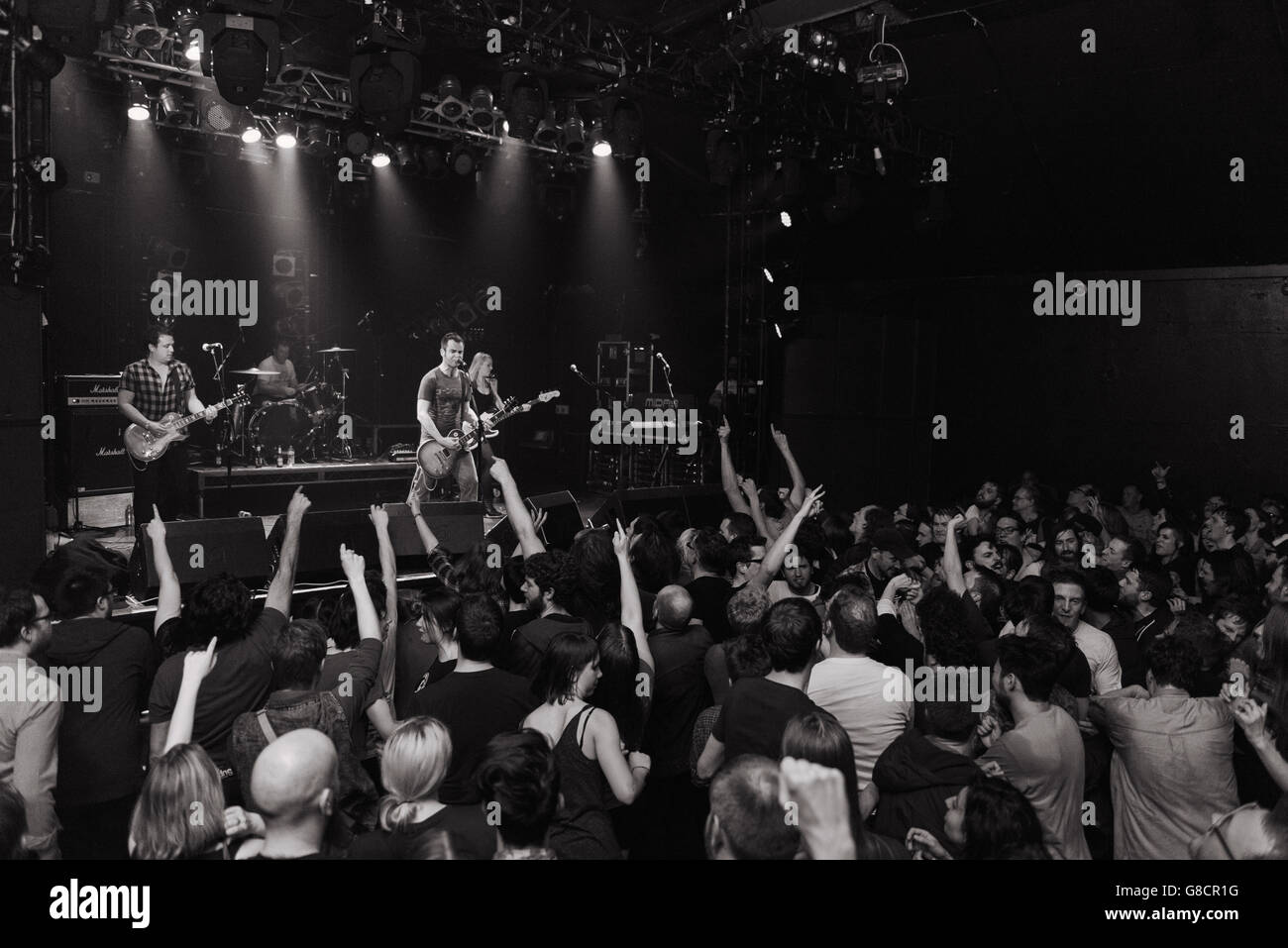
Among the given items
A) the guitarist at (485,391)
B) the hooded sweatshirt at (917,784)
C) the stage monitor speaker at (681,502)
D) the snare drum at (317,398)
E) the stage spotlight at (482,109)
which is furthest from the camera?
the snare drum at (317,398)

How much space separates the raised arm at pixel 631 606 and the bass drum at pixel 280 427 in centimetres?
758

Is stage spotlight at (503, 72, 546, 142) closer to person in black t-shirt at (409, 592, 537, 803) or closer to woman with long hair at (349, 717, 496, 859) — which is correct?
person in black t-shirt at (409, 592, 537, 803)

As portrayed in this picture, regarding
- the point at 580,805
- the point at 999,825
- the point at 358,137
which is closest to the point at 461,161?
the point at 358,137

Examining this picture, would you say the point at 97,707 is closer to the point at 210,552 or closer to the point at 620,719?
the point at 620,719

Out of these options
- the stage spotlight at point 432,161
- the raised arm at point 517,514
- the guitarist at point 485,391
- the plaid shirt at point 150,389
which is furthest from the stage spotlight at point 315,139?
the raised arm at point 517,514

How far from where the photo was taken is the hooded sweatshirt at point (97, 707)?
10.0 ft

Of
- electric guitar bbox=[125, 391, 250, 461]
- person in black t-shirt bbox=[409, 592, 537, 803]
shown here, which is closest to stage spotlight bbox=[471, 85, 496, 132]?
electric guitar bbox=[125, 391, 250, 461]

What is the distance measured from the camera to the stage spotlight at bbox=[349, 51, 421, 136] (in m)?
6.41

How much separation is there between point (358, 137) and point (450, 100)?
1326mm

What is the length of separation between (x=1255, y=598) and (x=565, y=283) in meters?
10.3

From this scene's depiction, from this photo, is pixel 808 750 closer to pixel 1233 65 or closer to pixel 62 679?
pixel 62 679

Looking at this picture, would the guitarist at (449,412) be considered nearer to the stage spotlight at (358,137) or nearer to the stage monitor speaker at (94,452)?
the stage spotlight at (358,137)

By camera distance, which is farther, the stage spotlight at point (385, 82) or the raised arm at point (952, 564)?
the stage spotlight at point (385, 82)

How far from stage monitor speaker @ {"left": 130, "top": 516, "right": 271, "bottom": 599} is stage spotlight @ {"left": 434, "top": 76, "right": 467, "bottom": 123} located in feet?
17.4
